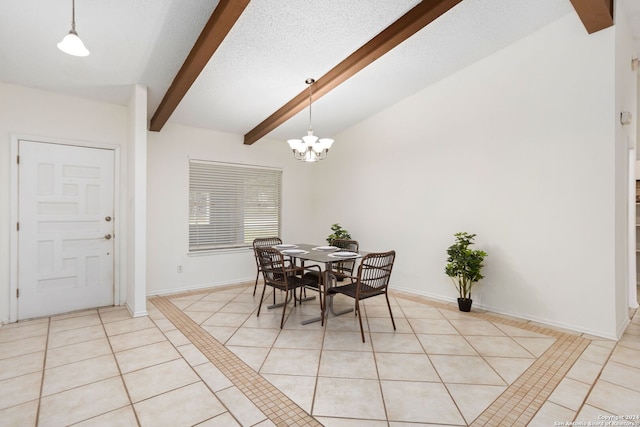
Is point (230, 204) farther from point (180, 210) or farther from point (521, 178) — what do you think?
point (521, 178)

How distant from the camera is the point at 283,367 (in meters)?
2.39

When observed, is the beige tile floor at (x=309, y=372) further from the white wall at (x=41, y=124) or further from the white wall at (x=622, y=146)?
the white wall at (x=41, y=124)

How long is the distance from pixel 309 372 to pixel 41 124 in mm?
3933

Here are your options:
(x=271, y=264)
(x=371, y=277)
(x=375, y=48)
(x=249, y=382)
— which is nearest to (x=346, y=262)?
(x=371, y=277)

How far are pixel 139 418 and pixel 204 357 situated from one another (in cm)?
77

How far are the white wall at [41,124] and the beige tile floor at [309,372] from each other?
992 mm

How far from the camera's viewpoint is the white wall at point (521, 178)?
2912 mm

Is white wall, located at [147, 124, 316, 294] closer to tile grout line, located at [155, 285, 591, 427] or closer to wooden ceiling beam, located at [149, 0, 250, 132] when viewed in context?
wooden ceiling beam, located at [149, 0, 250, 132]

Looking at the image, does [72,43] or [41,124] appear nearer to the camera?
[72,43]

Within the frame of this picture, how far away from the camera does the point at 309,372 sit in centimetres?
231

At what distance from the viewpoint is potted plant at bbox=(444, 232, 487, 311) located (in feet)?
11.5

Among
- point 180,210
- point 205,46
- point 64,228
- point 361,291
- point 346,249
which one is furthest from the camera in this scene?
point 180,210

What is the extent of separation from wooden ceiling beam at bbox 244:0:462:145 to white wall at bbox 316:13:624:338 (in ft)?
4.63

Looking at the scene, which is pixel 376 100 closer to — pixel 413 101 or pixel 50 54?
pixel 413 101
